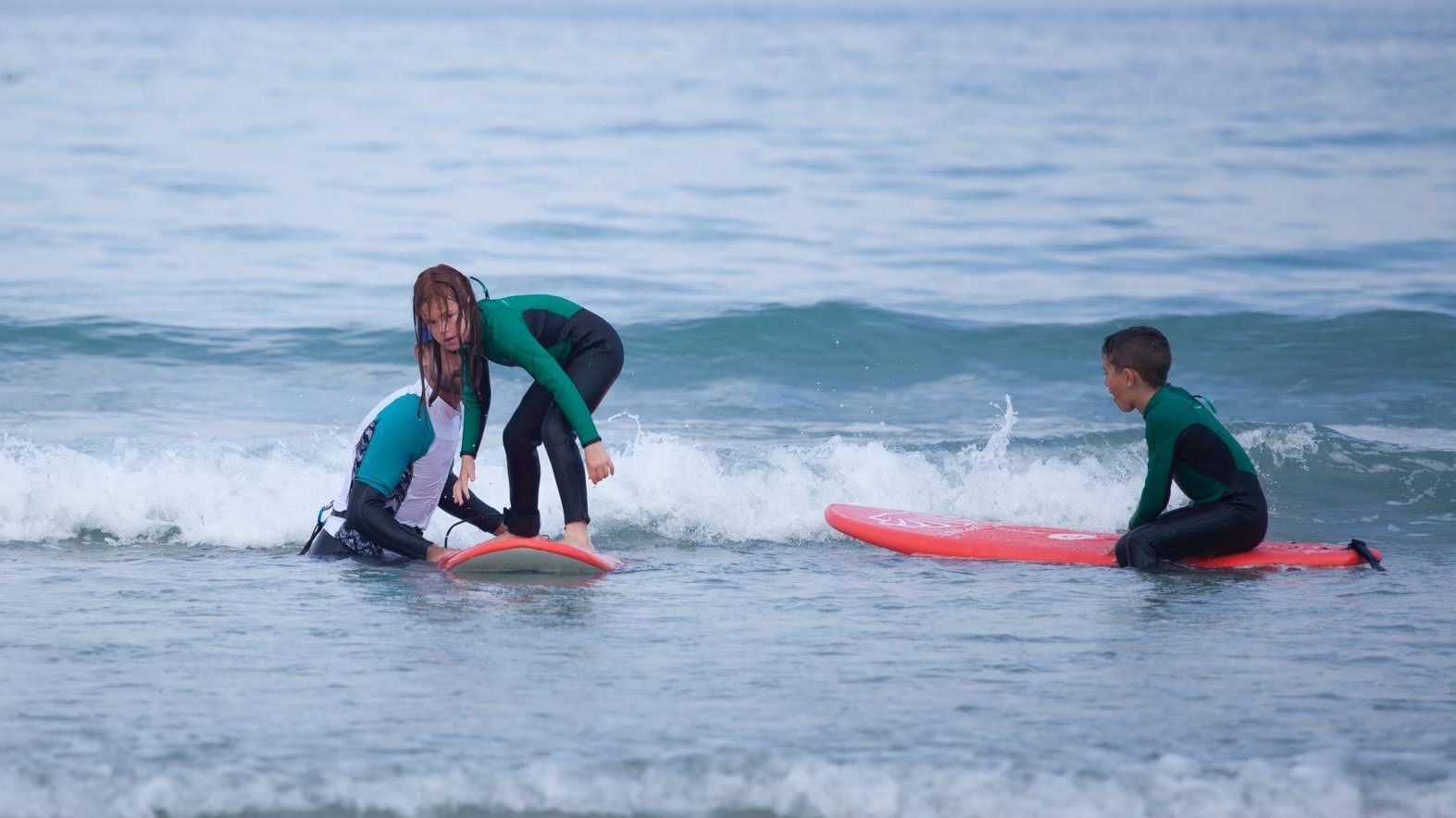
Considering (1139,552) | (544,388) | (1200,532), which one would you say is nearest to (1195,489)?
(1200,532)

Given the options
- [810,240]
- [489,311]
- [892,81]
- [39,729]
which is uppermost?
[892,81]

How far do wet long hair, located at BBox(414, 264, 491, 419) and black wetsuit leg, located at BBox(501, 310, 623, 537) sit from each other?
0.21 m

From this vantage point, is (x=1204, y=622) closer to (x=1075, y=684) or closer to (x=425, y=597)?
(x=1075, y=684)

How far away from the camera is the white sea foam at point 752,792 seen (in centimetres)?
364

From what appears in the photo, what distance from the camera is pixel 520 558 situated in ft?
19.8

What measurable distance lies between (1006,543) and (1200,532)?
0.89 m

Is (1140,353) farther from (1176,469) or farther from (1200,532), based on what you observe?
(1200,532)

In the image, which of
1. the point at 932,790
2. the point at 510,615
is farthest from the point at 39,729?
the point at 932,790

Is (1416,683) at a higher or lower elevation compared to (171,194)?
lower

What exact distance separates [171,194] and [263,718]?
18.8m

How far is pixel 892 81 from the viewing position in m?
43.6

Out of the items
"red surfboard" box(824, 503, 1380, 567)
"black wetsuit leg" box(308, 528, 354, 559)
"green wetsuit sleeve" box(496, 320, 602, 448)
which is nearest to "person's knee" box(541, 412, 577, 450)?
"green wetsuit sleeve" box(496, 320, 602, 448)

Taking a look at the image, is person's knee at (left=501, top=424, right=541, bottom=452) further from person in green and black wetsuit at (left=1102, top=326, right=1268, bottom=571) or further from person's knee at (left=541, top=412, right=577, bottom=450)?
person in green and black wetsuit at (left=1102, top=326, right=1268, bottom=571)

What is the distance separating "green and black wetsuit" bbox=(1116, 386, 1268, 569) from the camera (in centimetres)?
616
